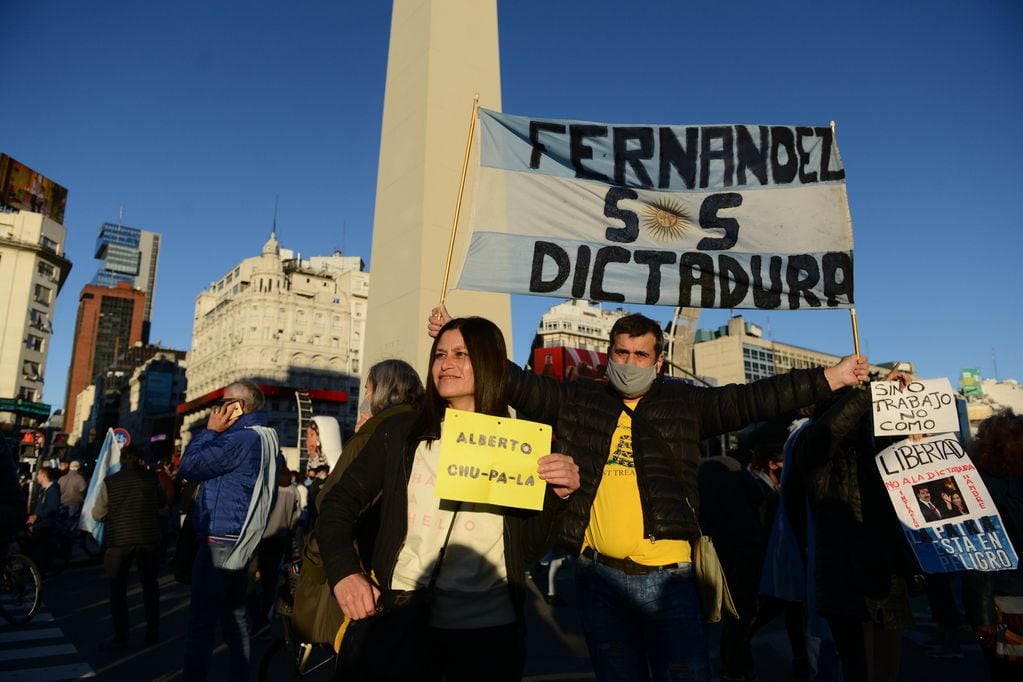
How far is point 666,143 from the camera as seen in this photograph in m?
4.86

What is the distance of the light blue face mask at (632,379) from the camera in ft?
10.1

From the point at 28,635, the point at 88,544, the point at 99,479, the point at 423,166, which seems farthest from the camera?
the point at 88,544

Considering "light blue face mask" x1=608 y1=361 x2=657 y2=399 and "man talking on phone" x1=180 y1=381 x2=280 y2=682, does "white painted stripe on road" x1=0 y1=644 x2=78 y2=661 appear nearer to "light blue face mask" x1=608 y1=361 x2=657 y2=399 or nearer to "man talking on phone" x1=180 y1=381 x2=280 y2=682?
"man talking on phone" x1=180 y1=381 x2=280 y2=682

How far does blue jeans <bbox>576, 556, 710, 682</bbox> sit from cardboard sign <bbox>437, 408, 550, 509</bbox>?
79 cm

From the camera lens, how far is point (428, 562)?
7.39ft

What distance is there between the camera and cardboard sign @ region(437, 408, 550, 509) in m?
2.20

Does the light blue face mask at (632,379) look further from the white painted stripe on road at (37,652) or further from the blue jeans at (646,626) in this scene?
the white painted stripe on road at (37,652)

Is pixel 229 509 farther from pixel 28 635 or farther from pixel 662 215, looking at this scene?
pixel 28 635

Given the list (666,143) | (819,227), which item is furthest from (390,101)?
(819,227)

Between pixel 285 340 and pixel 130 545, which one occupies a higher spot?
pixel 285 340

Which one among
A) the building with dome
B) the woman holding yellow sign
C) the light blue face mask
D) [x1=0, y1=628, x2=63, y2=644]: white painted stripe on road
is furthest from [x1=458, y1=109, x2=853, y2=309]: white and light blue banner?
the building with dome

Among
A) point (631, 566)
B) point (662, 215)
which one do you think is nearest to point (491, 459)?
point (631, 566)

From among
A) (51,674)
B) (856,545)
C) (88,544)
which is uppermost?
(856,545)

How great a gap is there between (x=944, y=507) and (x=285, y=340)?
87.0 meters
